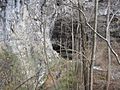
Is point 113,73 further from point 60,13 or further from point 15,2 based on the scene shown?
point 15,2

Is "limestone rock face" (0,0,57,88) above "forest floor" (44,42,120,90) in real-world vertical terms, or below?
above

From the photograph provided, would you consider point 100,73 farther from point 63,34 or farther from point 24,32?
point 24,32

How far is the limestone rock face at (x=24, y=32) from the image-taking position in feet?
38.3

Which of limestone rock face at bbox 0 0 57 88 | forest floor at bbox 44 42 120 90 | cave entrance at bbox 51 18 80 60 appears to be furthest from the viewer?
cave entrance at bbox 51 18 80 60

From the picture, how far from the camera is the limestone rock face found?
1166cm

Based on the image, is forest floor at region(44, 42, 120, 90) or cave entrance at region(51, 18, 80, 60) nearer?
forest floor at region(44, 42, 120, 90)

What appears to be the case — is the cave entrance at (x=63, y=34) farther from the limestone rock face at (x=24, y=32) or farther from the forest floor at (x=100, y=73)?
the limestone rock face at (x=24, y=32)

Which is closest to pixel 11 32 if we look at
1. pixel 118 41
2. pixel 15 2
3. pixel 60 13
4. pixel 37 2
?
pixel 15 2

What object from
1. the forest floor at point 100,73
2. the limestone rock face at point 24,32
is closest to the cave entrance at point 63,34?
the forest floor at point 100,73

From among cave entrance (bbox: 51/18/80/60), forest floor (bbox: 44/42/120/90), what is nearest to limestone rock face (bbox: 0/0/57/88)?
forest floor (bbox: 44/42/120/90)

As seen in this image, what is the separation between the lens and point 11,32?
1198cm

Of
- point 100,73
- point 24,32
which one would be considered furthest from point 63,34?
point 24,32

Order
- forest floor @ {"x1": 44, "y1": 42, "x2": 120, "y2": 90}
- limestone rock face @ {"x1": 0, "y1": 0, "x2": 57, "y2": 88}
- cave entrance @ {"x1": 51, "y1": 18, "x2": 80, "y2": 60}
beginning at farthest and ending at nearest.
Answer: cave entrance @ {"x1": 51, "y1": 18, "x2": 80, "y2": 60}
limestone rock face @ {"x1": 0, "y1": 0, "x2": 57, "y2": 88}
forest floor @ {"x1": 44, "y1": 42, "x2": 120, "y2": 90}

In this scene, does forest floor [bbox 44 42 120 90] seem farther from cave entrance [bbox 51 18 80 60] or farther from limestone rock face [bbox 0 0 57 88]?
cave entrance [bbox 51 18 80 60]
